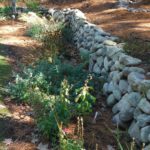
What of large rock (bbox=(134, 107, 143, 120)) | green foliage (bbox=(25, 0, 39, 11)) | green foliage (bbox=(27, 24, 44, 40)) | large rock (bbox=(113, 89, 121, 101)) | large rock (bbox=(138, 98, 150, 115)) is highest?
large rock (bbox=(138, 98, 150, 115))

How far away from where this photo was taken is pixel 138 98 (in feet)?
17.6

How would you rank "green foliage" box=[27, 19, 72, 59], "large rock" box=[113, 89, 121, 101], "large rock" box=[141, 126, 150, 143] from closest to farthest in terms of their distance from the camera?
"large rock" box=[141, 126, 150, 143]
"large rock" box=[113, 89, 121, 101]
"green foliage" box=[27, 19, 72, 59]

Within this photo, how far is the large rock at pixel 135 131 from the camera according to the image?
496 centimetres

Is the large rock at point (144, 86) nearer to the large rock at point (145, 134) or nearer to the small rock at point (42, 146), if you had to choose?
the large rock at point (145, 134)

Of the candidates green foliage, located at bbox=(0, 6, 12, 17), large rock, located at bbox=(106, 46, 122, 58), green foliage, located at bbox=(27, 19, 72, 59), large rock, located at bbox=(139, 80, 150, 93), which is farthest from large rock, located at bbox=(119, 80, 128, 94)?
green foliage, located at bbox=(0, 6, 12, 17)

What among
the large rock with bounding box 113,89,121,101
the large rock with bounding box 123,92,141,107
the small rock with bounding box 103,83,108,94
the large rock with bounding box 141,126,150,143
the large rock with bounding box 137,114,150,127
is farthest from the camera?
the small rock with bounding box 103,83,108,94

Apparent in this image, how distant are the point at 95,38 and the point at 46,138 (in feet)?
12.5

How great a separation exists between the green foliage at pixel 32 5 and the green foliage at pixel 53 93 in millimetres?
9093

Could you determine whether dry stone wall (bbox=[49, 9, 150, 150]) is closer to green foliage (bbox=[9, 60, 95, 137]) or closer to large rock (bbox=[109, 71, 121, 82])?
large rock (bbox=[109, 71, 121, 82])

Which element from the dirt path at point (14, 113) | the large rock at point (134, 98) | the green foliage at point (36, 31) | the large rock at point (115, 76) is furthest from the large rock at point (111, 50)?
the green foliage at point (36, 31)

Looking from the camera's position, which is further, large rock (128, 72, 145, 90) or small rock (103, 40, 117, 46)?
small rock (103, 40, 117, 46)

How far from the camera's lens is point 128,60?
6.25 metres

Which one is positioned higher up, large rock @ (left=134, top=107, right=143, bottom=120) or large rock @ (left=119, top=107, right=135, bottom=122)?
large rock @ (left=134, top=107, right=143, bottom=120)

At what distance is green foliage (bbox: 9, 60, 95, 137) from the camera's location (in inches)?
204
